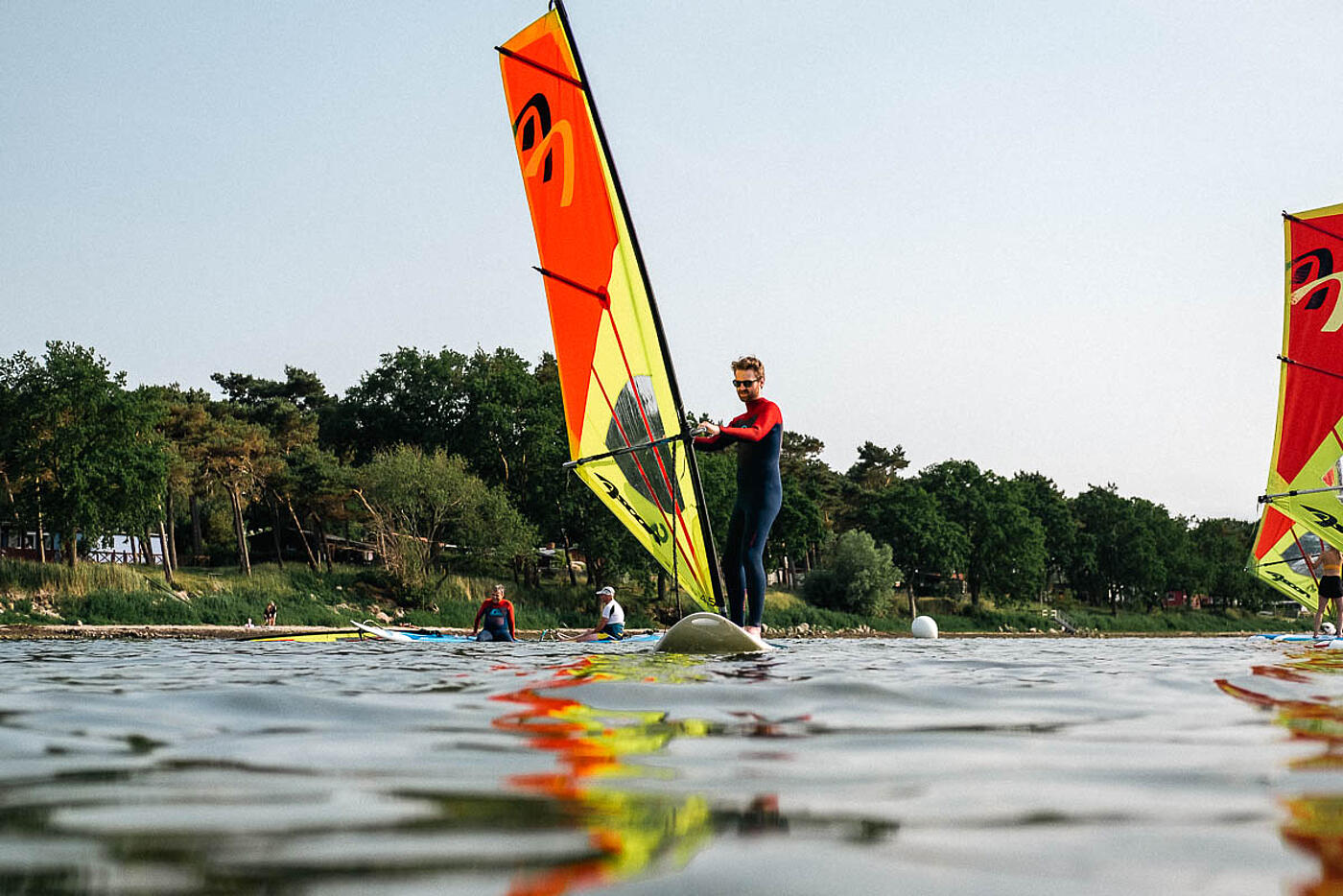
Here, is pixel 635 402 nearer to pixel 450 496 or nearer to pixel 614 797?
pixel 614 797

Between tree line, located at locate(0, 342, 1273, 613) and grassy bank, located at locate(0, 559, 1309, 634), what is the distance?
1.66 meters

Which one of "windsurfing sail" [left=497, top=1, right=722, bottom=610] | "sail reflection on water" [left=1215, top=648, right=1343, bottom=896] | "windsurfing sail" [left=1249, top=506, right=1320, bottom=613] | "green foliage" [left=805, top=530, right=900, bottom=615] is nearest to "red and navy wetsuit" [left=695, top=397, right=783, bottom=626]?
"windsurfing sail" [left=497, top=1, right=722, bottom=610]

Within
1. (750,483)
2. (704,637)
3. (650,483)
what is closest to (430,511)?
(650,483)

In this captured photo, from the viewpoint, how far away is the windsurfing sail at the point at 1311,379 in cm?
2055

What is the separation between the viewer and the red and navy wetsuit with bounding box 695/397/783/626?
8.84 m

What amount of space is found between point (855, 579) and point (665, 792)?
212ft

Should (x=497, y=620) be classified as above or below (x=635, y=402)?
below

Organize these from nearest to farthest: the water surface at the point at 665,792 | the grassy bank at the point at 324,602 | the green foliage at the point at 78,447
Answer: the water surface at the point at 665,792 < the grassy bank at the point at 324,602 < the green foliage at the point at 78,447

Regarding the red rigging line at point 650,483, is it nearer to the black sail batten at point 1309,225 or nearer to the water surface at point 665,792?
the water surface at point 665,792

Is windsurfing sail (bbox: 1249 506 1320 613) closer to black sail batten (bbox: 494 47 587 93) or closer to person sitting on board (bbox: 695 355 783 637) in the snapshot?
person sitting on board (bbox: 695 355 783 637)

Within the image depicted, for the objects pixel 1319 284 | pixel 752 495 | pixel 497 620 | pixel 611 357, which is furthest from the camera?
pixel 1319 284

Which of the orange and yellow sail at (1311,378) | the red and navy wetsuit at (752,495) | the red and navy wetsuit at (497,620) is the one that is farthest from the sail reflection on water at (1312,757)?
the orange and yellow sail at (1311,378)

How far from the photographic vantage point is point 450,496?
5197 cm

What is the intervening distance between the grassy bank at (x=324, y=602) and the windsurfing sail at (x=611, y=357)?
2978 centimetres
